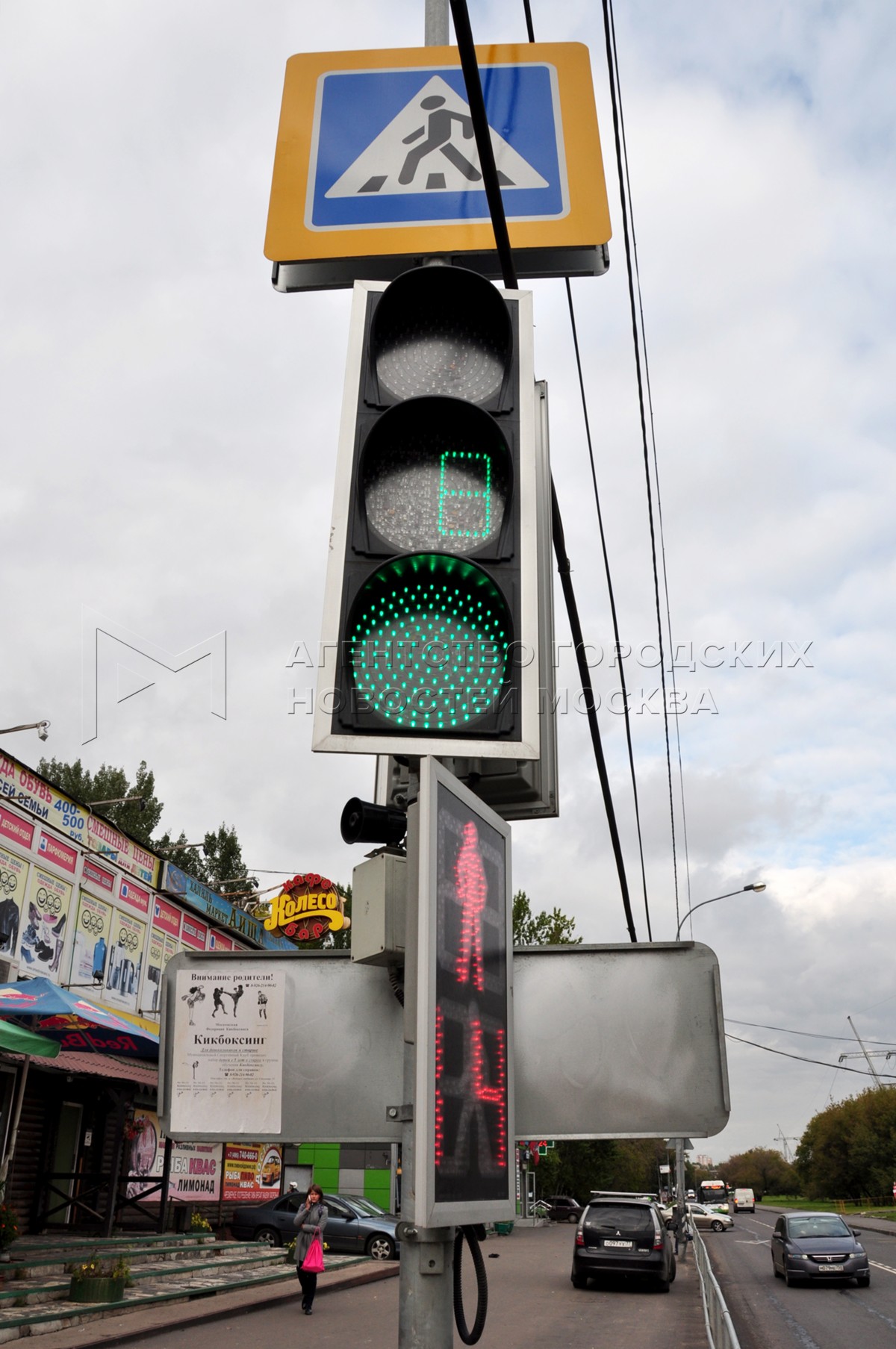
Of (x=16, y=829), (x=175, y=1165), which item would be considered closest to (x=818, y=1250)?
(x=175, y=1165)

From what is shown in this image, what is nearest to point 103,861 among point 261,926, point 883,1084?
point 261,926

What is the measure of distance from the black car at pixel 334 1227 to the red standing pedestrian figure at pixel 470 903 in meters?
24.9

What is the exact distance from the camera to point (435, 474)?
2957 millimetres

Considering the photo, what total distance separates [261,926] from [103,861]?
481 inches

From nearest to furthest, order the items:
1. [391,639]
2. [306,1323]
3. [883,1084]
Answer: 1. [391,639]
2. [306,1323]
3. [883,1084]

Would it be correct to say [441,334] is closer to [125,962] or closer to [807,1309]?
[807,1309]

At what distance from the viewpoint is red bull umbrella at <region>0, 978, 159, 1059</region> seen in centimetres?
1288

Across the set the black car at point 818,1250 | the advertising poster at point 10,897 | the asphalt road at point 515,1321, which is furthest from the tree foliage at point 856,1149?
the advertising poster at point 10,897

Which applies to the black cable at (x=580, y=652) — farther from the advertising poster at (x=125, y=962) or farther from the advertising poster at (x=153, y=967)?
the advertising poster at (x=153, y=967)

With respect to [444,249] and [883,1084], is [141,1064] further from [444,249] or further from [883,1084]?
[883,1084]

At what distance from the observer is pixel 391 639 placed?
265cm

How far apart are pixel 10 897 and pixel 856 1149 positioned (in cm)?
10480

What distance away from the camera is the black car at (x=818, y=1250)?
22078mm

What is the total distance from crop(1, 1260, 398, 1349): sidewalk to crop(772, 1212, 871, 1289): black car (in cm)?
888
